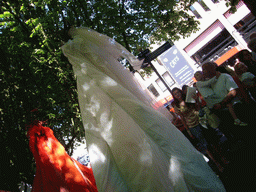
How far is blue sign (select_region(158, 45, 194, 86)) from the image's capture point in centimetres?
1155

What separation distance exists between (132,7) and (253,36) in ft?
12.1

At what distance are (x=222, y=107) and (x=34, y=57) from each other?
4.10 metres

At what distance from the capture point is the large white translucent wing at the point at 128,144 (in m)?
1.46

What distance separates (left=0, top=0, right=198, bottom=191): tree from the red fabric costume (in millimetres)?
628

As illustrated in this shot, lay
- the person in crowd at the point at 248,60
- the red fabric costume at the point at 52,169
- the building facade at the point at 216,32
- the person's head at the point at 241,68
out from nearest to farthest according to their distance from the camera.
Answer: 1. the red fabric costume at the point at 52,169
2. the person's head at the point at 241,68
3. the person in crowd at the point at 248,60
4. the building facade at the point at 216,32

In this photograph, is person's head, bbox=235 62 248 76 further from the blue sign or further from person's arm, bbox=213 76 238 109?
the blue sign

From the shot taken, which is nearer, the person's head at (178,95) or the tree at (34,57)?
the tree at (34,57)

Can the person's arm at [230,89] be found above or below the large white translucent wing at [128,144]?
below

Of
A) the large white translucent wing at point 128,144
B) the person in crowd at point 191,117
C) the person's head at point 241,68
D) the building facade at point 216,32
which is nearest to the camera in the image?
the large white translucent wing at point 128,144

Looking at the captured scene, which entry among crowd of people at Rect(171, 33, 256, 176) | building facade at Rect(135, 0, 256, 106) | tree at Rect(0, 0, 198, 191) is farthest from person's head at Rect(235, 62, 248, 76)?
building facade at Rect(135, 0, 256, 106)

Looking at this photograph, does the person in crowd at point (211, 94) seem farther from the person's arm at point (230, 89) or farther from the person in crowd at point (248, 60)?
the person in crowd at point (248, 60)

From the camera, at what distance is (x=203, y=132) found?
370cm

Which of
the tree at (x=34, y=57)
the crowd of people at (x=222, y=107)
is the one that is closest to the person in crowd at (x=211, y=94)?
the crowd of people at (x=222, y=107)

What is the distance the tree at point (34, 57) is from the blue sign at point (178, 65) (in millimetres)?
5862
